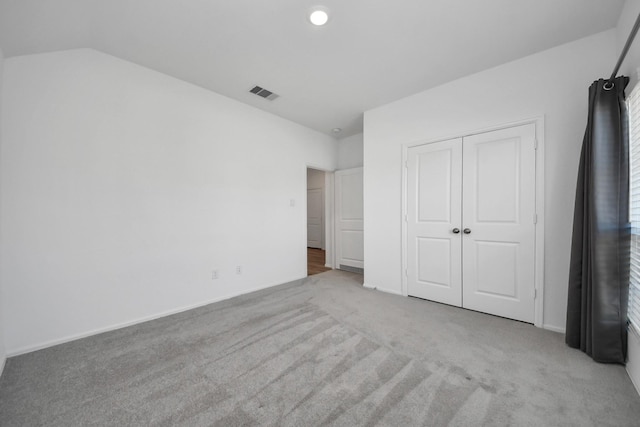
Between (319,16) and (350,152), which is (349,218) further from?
(319,16)

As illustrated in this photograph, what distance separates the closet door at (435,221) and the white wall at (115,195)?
220 centimetres

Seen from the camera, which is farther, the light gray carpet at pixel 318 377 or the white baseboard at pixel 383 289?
the white baseboard at pixel 383 289

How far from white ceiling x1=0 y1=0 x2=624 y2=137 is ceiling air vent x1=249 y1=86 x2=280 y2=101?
13 centimetres

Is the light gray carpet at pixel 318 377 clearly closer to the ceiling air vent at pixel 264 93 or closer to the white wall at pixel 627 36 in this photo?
the white wall at pixel 627 36

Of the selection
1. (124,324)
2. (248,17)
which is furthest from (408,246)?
(124,324)

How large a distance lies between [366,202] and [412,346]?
2.11 m

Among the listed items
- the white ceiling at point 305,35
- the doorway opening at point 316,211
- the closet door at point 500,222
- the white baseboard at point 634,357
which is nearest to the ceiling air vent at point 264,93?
the white ceiling at point 305,35

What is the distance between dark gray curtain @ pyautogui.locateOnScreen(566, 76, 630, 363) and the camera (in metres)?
1.77

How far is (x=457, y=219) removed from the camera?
2.95 metres

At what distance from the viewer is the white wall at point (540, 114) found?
2.24 meters

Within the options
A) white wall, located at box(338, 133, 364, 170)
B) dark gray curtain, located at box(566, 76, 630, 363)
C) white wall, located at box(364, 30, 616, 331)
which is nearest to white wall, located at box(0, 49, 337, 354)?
white wall, located at box(338, 133, 364, 170)

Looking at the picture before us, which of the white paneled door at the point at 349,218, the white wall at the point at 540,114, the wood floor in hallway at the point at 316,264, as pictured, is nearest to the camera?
the white wall at the point at 540,114

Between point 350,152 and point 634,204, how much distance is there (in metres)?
3.74

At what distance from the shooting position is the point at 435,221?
3125 millimetres
